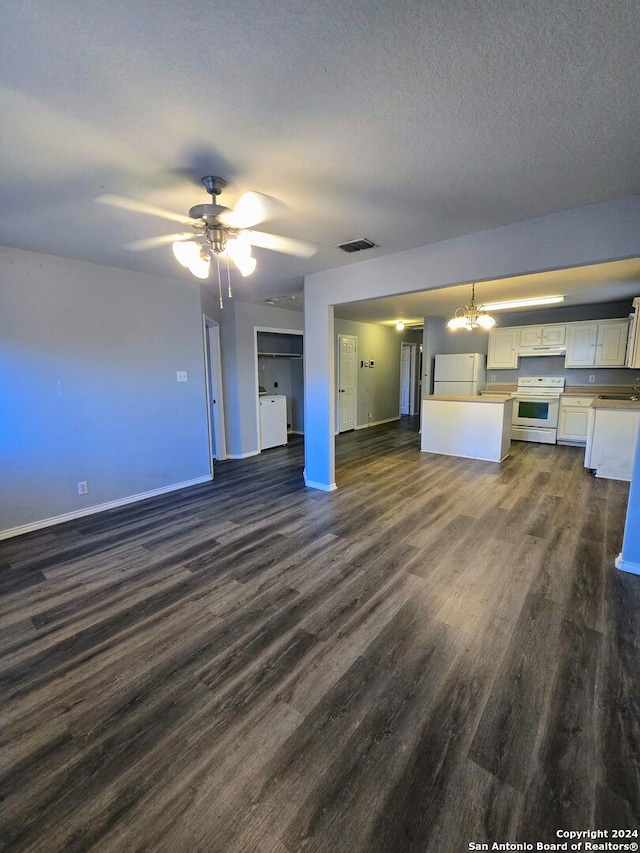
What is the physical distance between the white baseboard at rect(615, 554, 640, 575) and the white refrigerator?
4720 millimetres

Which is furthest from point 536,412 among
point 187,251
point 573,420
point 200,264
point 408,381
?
point 187,251

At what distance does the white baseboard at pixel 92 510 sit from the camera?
316 centimetres

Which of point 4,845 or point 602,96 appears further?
point 602,96

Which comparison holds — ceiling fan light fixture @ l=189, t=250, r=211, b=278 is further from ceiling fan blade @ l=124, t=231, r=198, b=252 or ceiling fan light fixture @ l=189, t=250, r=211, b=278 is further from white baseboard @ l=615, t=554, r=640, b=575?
white baseboard @ l=615, t=554, r=640, b=575

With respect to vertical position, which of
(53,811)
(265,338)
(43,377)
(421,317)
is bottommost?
(53,811)

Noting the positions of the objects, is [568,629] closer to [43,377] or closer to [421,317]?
[43,377]

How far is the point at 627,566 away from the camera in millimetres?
2506

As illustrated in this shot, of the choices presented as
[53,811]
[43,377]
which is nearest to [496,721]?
[53,811]

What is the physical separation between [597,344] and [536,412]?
1430 millimetres

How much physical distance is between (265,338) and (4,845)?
6697 mm

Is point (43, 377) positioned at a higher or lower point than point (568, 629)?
higher

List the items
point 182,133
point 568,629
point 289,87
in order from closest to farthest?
point 289,87 → point 182,133 → point 568,629

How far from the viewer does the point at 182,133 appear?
5.24 ft

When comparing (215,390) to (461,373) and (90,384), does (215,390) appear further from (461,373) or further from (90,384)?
(461,373)
